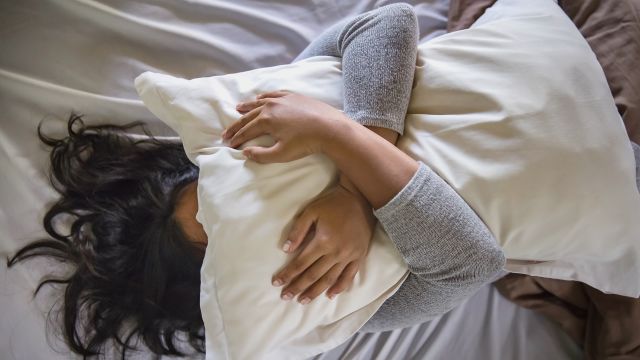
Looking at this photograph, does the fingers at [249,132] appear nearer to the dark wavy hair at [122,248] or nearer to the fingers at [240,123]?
the fingers at [240,123]

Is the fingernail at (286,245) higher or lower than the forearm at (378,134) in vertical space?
lower

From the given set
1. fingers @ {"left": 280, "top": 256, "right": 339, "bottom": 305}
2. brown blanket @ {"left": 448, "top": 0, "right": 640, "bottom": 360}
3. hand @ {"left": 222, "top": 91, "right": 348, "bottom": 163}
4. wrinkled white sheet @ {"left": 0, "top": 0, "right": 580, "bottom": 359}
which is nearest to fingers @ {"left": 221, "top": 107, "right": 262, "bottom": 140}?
hand @ {"left": 222, "top": 91, "right": 348, "bottom": 163}

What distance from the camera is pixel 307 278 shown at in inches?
Answer: 24.5

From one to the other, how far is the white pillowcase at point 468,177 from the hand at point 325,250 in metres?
0.02

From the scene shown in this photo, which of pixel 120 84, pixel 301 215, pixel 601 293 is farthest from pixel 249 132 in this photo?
pixel 601 293

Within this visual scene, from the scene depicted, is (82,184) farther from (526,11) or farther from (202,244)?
(526,11)

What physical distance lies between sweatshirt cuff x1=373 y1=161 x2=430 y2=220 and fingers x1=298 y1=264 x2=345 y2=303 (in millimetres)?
91

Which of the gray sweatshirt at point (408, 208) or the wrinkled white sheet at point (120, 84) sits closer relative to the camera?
the gray sweatshirt at point (408, 208)

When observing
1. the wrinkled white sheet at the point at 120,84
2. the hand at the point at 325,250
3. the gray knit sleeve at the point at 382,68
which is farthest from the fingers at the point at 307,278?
the wrinkled white sheet at the point at 120,84

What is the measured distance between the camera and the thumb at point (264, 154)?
0.63 meters

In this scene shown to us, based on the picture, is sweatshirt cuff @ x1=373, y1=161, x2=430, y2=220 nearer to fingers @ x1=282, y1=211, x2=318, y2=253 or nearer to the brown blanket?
fingers @ x1=282, y1=211, x2=318, y2=253

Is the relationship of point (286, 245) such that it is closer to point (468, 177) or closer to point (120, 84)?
point (468, 177)

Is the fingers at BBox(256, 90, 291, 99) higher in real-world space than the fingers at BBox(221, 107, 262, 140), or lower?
higher

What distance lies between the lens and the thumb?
632mm
